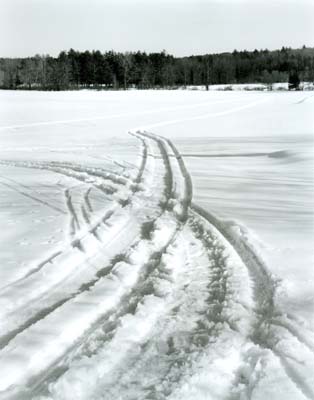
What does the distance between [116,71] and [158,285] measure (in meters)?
89.8

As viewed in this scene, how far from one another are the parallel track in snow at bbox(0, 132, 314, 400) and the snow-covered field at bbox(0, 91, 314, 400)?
0.01m

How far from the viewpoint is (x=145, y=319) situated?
352 centimetres

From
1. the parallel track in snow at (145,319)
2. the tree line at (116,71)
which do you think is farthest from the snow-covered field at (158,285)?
the tree line at (116,71)

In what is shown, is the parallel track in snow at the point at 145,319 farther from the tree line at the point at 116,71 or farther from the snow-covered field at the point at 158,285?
the tree line at the point at 116,71

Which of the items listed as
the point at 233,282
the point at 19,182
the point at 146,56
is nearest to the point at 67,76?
the point at 146,56

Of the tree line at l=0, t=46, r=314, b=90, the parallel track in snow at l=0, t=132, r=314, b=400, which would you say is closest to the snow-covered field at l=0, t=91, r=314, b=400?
the parallel track in snow at l=0, t=132, r=314, b=400

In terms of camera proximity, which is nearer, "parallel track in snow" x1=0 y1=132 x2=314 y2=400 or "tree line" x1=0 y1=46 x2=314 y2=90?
"parallel track in snow" x1=0 y1=132 x2=314 y2=400

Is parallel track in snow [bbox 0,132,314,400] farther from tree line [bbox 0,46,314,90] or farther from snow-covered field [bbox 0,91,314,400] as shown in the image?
tree line [bbox 0,46,314,90]

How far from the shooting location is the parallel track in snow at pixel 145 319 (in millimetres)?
2812

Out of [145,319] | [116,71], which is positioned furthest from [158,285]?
[116,71]

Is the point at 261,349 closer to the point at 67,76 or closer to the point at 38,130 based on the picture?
the point at 38,130

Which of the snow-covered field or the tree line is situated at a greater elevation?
the tree line

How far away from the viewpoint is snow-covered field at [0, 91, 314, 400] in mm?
2859

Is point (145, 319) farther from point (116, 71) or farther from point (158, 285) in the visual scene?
point (116, 71)
